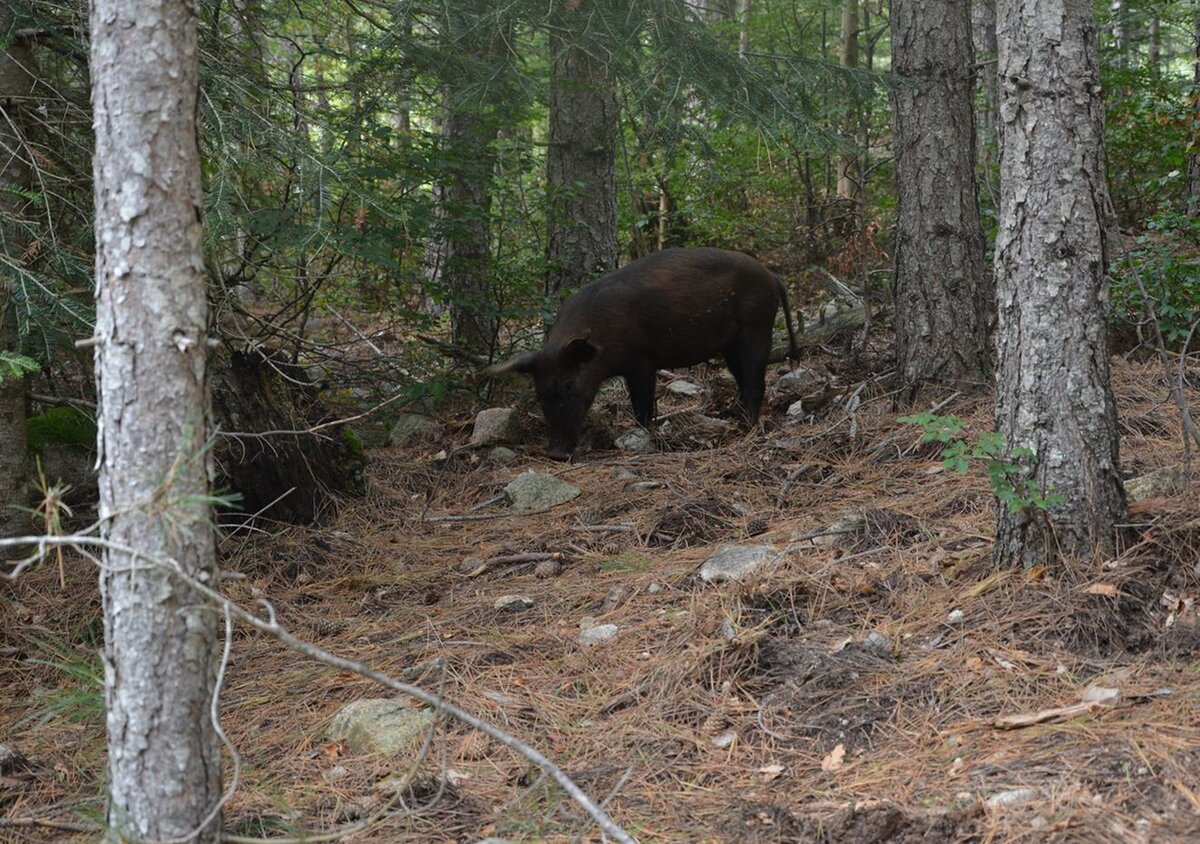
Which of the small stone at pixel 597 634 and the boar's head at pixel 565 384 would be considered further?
the boar's head at pixel 565 384

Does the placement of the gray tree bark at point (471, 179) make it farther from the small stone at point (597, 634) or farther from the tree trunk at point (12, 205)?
the small stone at point (597, 634)

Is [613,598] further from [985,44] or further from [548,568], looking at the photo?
[985,44]

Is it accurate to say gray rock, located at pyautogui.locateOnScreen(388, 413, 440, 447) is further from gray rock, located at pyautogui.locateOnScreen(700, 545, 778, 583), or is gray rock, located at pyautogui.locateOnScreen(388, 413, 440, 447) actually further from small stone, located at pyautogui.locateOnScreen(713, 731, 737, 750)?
small stone, located at pyautogui.locateOnScreen(713, 731, 737, 750)

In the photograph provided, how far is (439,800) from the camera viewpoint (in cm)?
357

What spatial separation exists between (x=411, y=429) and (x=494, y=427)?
0.90 metres

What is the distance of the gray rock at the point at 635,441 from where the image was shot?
866 cm

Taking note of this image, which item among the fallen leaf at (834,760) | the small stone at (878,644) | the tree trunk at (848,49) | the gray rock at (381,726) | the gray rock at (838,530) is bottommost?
the gray rock at (381,726)

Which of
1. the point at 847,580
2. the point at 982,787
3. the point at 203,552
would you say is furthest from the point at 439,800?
the point at 847,580

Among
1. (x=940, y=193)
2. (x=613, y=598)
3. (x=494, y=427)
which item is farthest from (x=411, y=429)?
(x=940, y=193)

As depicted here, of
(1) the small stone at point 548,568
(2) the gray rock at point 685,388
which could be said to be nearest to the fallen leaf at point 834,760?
(1) the small stone at point 548,568

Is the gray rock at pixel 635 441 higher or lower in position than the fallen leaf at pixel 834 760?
higher

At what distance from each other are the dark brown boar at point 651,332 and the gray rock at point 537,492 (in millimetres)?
1110

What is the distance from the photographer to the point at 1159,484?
4957mm

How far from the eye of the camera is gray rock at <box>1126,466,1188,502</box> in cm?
487
